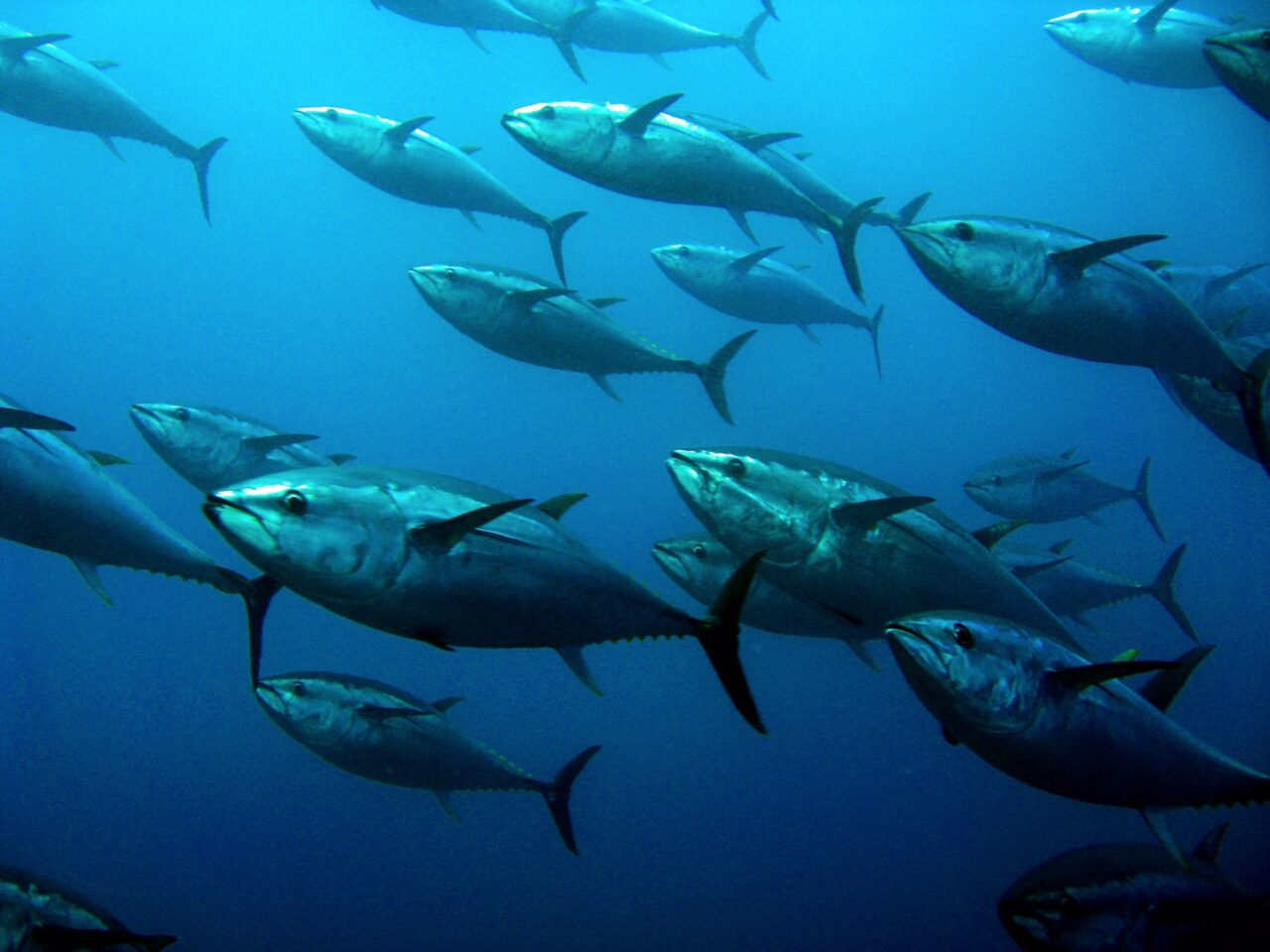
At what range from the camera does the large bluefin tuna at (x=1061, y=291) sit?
2.39m

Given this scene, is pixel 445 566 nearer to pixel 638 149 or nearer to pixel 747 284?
pixel 638 149

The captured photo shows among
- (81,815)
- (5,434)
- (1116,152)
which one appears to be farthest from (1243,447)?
(1116,152)

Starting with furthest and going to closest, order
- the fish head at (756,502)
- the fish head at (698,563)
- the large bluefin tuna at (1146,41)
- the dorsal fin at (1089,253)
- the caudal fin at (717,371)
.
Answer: the large bluefin tuna at (1146,41) → the caudal fin at (717,371) → the fish head at (698,563) → the dorsal fin at (1089,253) → the fish head at (756,502)

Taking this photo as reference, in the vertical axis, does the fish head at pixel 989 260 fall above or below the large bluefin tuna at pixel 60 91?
below

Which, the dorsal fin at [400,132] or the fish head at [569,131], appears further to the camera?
the dorsal fin at [400,132]

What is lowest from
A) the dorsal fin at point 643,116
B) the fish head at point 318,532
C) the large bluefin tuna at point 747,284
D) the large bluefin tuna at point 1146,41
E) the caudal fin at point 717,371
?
the fish head at point 318,532

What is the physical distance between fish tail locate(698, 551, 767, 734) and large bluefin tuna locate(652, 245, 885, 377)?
342cm

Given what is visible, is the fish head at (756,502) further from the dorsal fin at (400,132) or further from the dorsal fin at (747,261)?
the dorsal fin at (747,261)

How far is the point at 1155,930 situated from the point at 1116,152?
140 ft

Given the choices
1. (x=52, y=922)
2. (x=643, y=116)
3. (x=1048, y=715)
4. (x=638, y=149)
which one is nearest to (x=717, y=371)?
(x=638, y=149)

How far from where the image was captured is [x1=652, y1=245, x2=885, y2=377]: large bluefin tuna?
522cm

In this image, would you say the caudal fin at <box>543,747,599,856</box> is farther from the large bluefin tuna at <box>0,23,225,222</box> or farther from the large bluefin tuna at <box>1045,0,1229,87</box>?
the large bluefin tuna at <box>1045,0,1229,87</box>

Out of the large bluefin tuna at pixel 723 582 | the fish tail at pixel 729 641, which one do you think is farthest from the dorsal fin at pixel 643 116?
the fish tail at pixel 729 641

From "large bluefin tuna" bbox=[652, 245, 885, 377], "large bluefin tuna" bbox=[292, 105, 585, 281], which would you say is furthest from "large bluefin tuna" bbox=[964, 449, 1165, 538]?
"large bluefin tuna" bbox=[292, 105, 585, 281]
